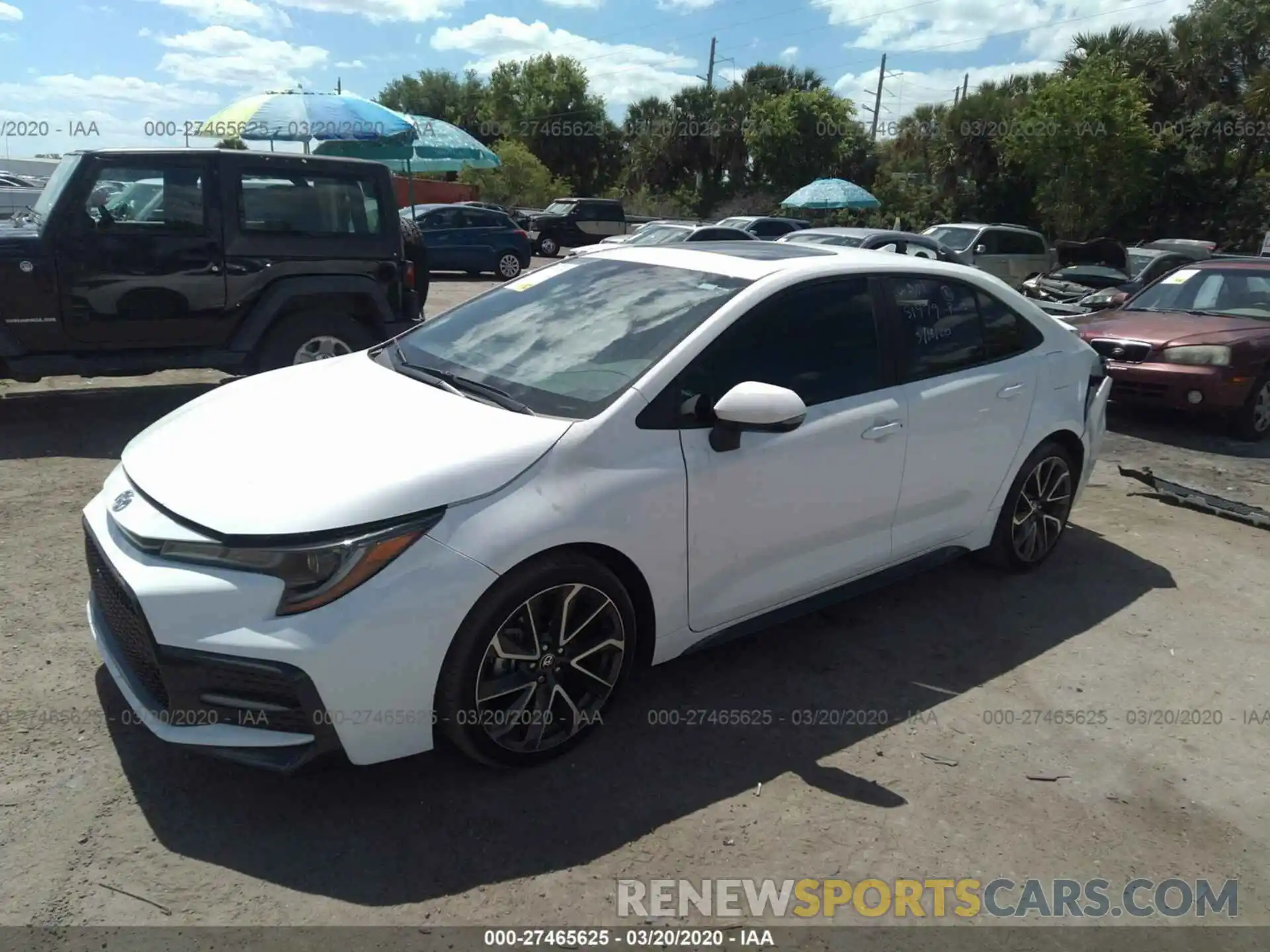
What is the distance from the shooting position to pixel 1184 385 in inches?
318

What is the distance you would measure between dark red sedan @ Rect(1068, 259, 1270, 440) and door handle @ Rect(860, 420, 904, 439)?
530cm

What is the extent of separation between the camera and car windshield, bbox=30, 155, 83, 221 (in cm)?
670

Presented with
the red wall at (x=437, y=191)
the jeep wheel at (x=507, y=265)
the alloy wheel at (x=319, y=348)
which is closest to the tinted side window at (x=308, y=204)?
the alloy wheel at (x=319, y=348)

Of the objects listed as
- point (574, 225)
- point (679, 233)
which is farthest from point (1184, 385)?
point (574, 225)

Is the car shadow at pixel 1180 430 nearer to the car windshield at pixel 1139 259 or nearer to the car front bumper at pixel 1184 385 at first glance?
the car front bumper at pixel 1184 385

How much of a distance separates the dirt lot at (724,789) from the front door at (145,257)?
2620mm

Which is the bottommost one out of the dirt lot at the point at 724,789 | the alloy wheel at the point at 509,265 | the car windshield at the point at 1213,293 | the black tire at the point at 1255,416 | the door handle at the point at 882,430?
the alloy wheel at the point at 509,265

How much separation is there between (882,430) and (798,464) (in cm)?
51

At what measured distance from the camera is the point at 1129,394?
8.40m

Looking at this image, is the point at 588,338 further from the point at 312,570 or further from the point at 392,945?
the point at 392,945

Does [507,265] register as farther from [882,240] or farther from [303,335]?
[303,335]

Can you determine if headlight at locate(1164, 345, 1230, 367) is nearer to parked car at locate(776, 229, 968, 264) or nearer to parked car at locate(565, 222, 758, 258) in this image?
parked car at locate(776, 229, 968, 264)

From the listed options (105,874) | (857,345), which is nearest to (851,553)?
(857,345)

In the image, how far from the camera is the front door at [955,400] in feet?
13.7
